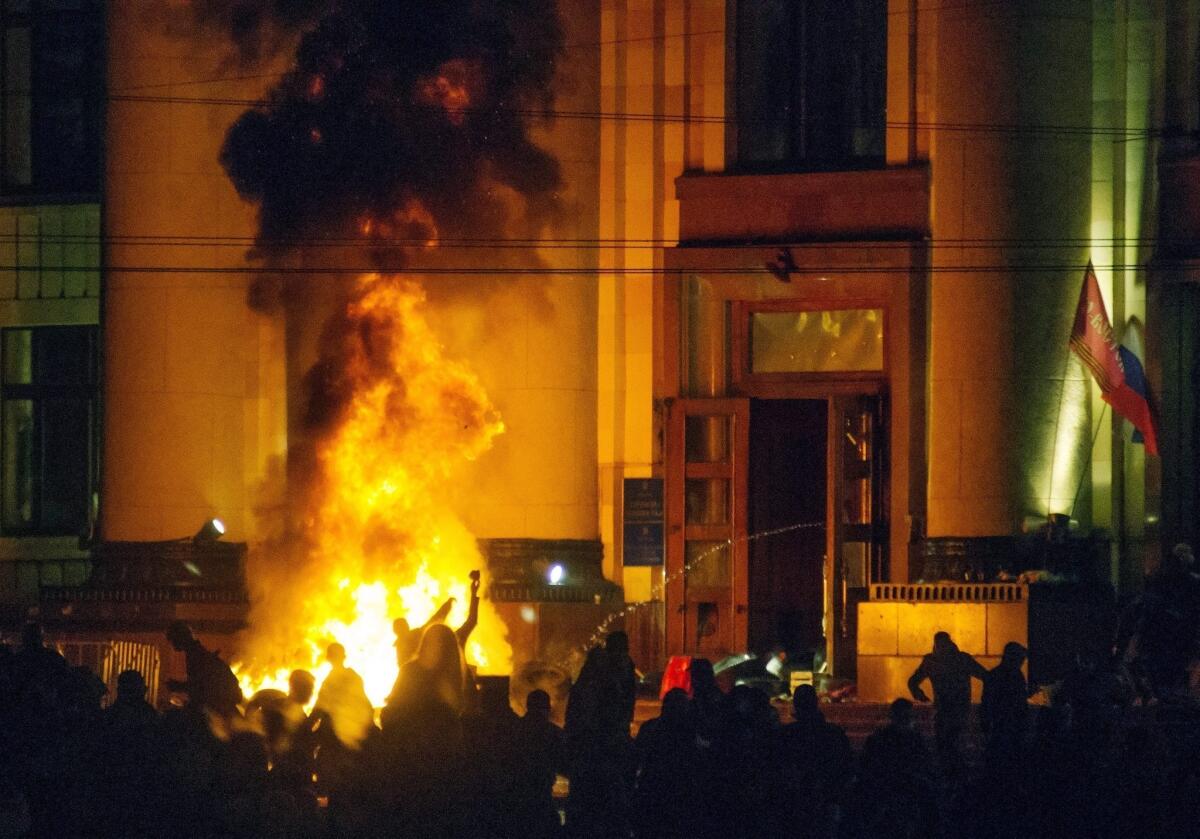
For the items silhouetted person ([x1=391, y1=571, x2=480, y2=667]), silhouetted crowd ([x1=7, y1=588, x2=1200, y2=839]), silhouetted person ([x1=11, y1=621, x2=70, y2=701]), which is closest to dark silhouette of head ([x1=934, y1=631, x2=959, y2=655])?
silhouetted crowd ([x1=7, y1=588, x2=1200, y2=839])

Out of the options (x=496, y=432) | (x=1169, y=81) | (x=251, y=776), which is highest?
(x=1169, y=81)

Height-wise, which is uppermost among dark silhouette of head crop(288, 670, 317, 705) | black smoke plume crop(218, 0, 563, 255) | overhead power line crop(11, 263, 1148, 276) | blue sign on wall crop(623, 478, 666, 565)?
black smoke plume crop(218, 0, 563, 255)

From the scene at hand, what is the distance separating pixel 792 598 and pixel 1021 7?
7288 mm

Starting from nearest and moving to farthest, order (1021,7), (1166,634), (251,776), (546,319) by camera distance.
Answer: (251,776) < (1166,634) < (1021,7) < (546,319)

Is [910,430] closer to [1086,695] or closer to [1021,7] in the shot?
[1021,7]

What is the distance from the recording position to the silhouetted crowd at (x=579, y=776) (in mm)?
13211

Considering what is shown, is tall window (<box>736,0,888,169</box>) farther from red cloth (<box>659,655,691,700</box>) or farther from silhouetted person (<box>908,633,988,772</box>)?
silhouetted person (<box>908,633,988,772</box>)

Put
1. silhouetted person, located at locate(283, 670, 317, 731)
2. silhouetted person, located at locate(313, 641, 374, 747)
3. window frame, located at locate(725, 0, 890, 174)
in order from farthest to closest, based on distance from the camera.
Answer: window frame, located at locate(725, 0, 890, 174)
silhouetted person, located at locate(313, 641, 374, 747)
silhouetted person, located at locate(283, 670, 317, 731)

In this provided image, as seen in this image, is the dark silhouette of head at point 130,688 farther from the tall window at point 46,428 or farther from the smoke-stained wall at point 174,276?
the tall window at point 46,428

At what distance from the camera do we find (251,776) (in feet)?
45.9

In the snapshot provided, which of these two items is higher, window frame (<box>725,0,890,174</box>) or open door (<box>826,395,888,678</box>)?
window frame (<box>725,0,890,174</box>)

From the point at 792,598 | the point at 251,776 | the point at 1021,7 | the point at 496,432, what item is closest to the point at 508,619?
the point at 496,432

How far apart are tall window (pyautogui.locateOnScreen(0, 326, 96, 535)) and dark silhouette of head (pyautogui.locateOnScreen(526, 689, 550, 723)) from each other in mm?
14440

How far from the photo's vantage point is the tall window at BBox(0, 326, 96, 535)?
28.0m
